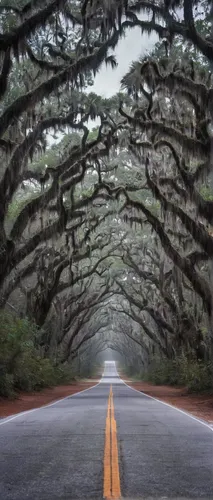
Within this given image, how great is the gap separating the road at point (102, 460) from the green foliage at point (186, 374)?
13.1 metres

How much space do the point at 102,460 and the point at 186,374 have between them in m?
21.9

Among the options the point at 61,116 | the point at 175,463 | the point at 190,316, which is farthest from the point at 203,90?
the point at 190,316

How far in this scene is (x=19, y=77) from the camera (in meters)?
18.1

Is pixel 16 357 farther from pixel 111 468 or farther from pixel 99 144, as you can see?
pixel 111 468

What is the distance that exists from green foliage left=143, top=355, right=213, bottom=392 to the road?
13136mm

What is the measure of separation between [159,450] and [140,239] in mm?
27598

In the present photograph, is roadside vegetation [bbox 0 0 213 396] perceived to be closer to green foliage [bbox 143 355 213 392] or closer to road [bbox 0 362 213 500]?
green foliage [bbox 143 355 213 392]

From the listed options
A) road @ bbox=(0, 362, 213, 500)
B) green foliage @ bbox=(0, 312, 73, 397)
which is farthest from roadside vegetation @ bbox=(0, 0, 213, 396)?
road @ bbox=(0, 362, 213, 500)

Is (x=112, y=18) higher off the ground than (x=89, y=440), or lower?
higher

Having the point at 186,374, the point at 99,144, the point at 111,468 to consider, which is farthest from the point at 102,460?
the point at 186,374

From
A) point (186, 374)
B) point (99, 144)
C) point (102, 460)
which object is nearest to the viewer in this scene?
point (102, 460)

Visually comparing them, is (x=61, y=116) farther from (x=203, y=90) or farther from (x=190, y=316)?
(x=190, y=316)

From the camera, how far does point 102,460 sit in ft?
22.5

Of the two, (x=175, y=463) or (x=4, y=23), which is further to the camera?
(x=4, y=23)
